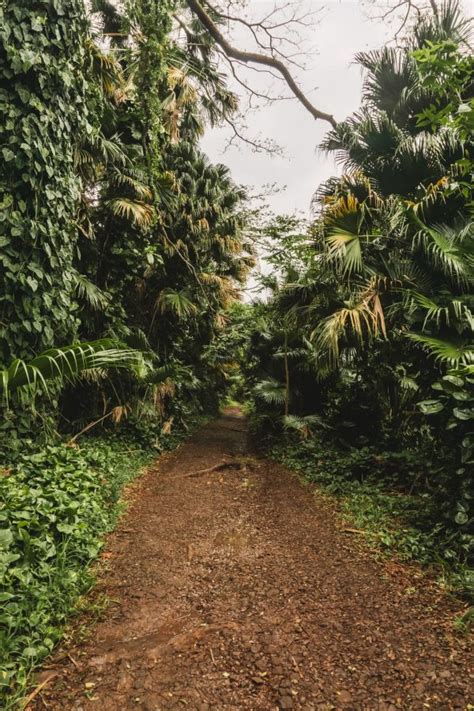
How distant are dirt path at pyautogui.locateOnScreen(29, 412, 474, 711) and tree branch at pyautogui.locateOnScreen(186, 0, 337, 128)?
6.53 metres

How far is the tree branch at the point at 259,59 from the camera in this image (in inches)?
242

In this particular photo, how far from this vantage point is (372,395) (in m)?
6.10

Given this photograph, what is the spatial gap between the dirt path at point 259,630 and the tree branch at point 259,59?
6529 mm

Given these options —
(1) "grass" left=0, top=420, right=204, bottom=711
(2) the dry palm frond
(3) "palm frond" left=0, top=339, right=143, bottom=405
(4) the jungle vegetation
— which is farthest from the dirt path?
(2) the dry palm frond

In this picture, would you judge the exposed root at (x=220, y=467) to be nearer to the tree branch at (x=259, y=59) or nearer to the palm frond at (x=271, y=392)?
the palm frond at (x=271, y=392)

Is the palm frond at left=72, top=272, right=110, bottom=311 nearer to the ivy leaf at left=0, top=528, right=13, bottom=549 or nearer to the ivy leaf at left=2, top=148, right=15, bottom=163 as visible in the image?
the ivy leaf at left=2, top=148, right=15, bottom=163

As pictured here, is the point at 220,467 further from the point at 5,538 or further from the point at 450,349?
the point at 5,538

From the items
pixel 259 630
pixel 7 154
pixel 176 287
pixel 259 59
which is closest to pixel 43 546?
pixel 259 630

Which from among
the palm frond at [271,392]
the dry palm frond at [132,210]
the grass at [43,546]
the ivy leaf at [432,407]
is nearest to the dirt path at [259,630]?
the grass at [43,546]

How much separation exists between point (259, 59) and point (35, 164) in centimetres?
526

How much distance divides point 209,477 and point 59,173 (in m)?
4.72

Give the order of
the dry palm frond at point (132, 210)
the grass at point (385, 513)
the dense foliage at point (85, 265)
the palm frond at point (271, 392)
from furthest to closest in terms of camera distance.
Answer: the palm frond at point (271, 392), the dry palm frond at point (132, 210), the grass at point (385, 513), the dense foliage at point (85, 265)

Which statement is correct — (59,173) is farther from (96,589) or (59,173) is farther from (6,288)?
(96,589)

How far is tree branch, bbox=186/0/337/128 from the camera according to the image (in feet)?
20.2
